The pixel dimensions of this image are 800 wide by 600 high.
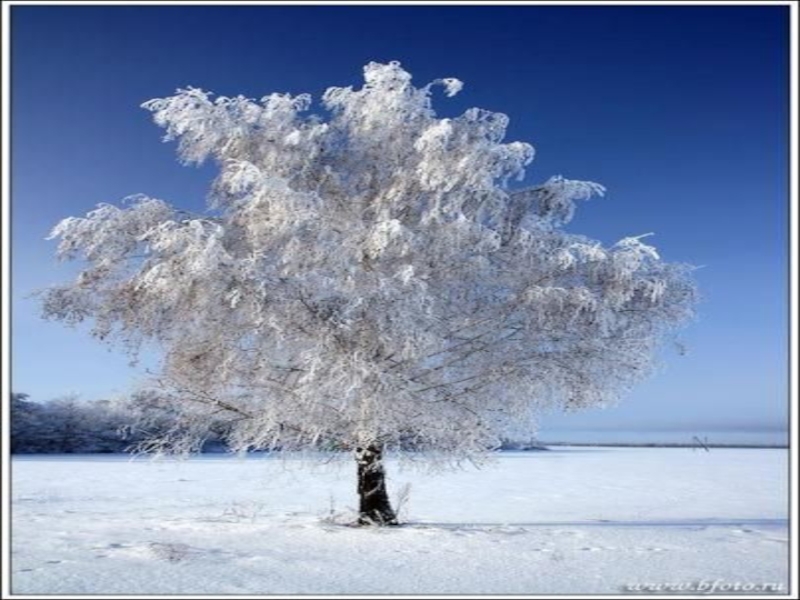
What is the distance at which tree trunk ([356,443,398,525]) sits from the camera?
31.4 ft

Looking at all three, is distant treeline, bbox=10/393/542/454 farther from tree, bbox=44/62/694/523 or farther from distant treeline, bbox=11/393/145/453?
tree, bbox=44/62/694/523

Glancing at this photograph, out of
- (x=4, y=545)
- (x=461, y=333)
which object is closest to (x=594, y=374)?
(x=461, y=333)

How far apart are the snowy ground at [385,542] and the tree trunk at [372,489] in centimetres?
34

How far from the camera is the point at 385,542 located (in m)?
8.26

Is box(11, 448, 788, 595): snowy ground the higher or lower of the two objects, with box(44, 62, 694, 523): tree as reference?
lower

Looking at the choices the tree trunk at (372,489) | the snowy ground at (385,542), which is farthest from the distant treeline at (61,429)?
the tree trunk at (372,489)

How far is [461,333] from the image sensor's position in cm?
940

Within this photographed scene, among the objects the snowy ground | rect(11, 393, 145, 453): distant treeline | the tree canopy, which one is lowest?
rect(11, 393, 145, 453): distant treeline

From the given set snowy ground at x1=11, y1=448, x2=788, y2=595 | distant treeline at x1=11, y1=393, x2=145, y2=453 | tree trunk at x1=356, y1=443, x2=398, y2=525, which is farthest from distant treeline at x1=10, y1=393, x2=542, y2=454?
tree trunk at x1=356, y1=443, x2=398, y2=525

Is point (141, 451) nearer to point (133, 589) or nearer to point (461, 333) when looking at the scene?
point (133, 589)

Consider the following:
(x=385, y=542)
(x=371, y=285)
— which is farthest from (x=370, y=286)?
(x=385, y=542)

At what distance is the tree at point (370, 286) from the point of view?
8.24 metres

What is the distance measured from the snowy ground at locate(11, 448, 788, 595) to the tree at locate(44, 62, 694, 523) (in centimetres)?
123

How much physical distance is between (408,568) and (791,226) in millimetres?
5422
